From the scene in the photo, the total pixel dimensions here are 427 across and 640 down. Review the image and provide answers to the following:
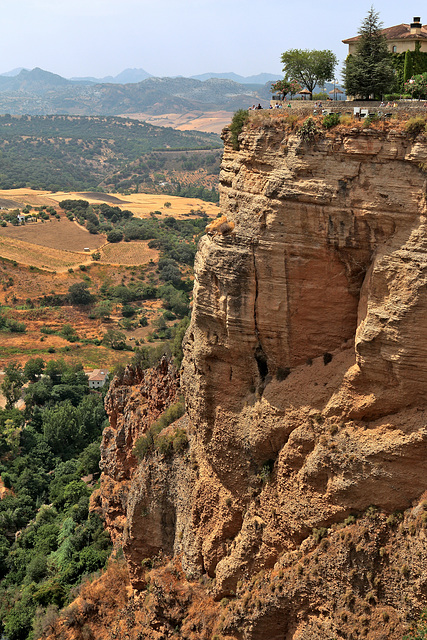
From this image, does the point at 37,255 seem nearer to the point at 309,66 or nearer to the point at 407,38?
the point at 309,66

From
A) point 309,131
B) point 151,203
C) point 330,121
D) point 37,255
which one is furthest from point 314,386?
point 151,203

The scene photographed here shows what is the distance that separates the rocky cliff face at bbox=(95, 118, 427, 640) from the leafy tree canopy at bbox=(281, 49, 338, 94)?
247 inches

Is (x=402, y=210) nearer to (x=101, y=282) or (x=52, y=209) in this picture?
(x=101, y=282)

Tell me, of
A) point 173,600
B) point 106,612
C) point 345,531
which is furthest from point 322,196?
point 106,612

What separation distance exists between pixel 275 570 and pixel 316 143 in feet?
48.3

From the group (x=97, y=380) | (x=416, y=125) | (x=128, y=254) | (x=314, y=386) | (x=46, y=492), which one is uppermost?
(x=416, y=125)

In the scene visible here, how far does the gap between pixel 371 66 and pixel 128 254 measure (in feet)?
329

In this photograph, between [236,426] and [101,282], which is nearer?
[236,426]

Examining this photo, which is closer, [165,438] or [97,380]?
[165,438]

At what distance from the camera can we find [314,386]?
21.8 meters

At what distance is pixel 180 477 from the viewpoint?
27.4 m

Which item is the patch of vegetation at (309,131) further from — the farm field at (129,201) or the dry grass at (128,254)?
the farm field at (129,201)

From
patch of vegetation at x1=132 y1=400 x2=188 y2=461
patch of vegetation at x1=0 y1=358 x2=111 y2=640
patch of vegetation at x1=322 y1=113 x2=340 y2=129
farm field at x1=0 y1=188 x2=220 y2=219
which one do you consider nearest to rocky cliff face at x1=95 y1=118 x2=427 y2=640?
patch of vegetation at x1=322 y1=113 x2=340 y2=129

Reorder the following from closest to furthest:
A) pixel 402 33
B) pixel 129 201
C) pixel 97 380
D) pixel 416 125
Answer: pixel 416 125
pixel 402 33
pixel 97 380
pixel 129 201
